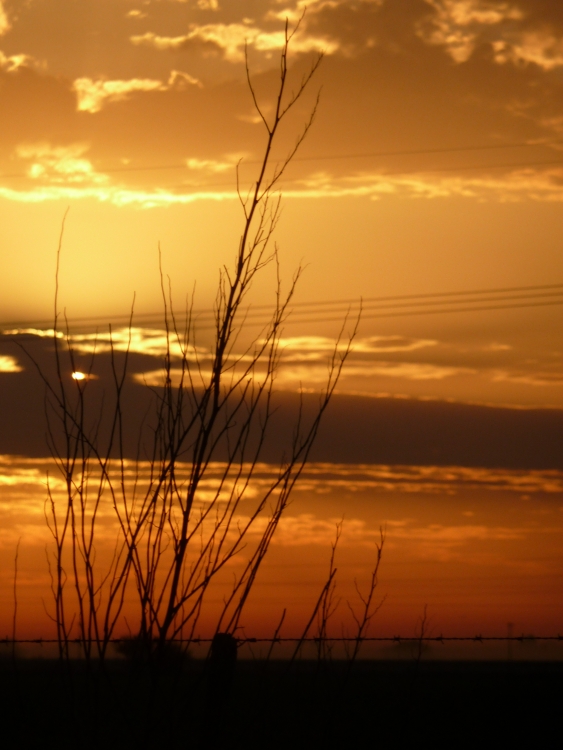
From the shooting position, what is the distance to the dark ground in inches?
135

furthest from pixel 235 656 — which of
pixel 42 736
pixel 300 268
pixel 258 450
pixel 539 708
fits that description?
pixel 539 708

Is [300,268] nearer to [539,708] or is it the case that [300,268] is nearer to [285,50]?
[285,50]

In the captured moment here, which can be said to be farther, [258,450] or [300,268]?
[300,268]

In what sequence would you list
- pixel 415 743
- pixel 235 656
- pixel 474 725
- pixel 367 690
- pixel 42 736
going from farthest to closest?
pixel 367 690, pixel 474 725, pixel 415 743, pixel 42 736, pixel 235 656

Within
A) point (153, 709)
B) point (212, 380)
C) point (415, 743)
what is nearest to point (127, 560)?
point (153, 709)

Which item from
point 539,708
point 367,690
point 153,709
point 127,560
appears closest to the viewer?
point 153,709

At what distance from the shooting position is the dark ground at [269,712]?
3438mm

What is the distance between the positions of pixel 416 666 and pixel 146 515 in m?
1.58

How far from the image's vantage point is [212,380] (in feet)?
12.0

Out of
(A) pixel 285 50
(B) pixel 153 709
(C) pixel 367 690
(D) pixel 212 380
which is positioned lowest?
(C) pixel 367 690

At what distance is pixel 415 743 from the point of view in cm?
1236

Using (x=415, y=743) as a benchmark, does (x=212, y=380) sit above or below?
above

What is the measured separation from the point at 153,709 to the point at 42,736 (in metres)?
7.56

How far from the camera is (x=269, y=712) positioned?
39.0 ft
